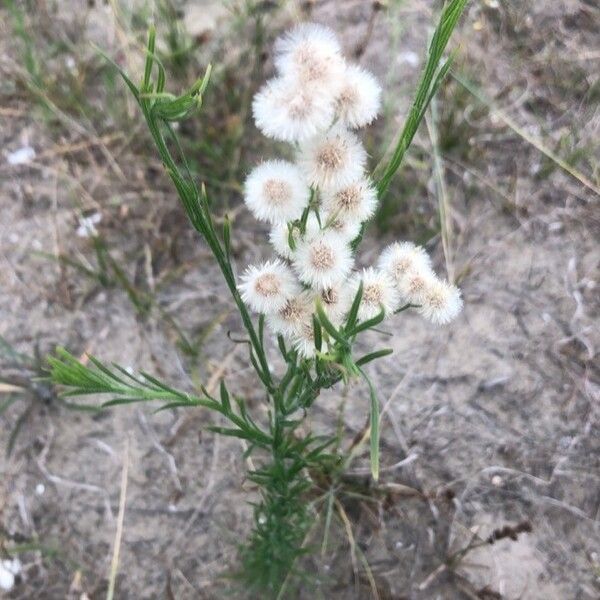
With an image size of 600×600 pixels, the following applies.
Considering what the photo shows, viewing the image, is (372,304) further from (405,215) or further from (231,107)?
(231,107)

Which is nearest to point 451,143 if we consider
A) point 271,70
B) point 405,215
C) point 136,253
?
point 405,215

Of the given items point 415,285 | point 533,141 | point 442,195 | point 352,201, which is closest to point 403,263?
point 415,285

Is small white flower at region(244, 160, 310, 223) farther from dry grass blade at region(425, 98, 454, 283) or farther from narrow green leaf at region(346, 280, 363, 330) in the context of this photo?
dry grass blade at region(425, 98, 454, 283)

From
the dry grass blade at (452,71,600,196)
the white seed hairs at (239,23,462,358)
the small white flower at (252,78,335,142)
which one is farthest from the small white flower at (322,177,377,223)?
the dry grass blade at (452,71,600,196)

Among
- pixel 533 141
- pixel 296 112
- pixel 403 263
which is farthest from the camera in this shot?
pixel 533 141

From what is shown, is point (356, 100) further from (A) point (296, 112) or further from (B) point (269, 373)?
(B) point (269, 373)

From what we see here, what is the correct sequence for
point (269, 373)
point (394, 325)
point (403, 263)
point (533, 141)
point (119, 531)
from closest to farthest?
1. point (403, 263)
2. point (269, 373)
3. point (119, 531)
4. point (394, 325)
5. point (533, 141)
